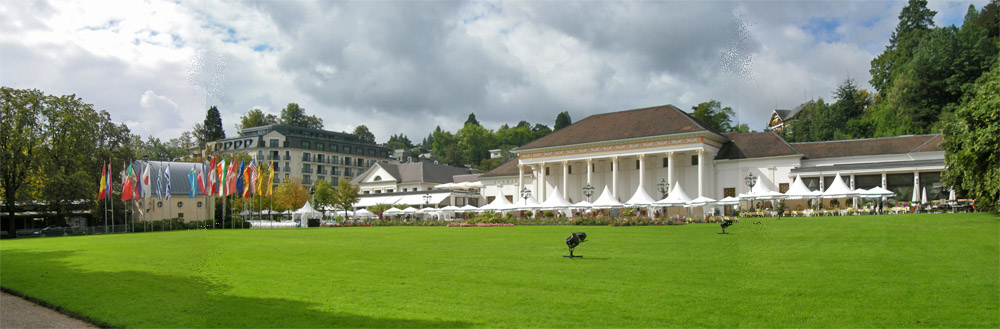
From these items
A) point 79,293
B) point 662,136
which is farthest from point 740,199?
point 79,293

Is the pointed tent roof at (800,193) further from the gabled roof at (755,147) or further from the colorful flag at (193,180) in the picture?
the colorful flag at (193,180)

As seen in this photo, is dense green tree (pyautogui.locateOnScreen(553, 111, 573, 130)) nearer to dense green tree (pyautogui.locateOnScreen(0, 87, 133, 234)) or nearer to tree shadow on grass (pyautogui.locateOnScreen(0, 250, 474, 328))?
dense green tree (pyautogui.locateOnScreen(0, 87, 133, 234))

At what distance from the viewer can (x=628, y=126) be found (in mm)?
67062

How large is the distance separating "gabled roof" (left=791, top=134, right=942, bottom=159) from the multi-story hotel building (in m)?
64.6

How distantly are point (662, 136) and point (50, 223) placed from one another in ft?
209

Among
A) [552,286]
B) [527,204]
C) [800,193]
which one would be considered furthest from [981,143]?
[527,204]

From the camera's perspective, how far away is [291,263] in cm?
1756

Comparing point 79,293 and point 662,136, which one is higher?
point 662,136

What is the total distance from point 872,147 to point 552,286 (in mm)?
54074

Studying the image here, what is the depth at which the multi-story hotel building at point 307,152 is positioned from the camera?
101 meters

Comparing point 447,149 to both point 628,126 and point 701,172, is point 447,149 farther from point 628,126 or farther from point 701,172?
point 701,172

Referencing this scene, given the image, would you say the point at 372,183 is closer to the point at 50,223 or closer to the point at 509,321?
the point at 50,223

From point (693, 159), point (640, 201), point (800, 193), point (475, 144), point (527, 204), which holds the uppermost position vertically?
point (475, 144)

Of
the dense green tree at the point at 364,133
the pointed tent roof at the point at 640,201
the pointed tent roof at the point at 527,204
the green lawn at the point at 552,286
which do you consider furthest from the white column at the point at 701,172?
the dense green tree at the point at 364,133
